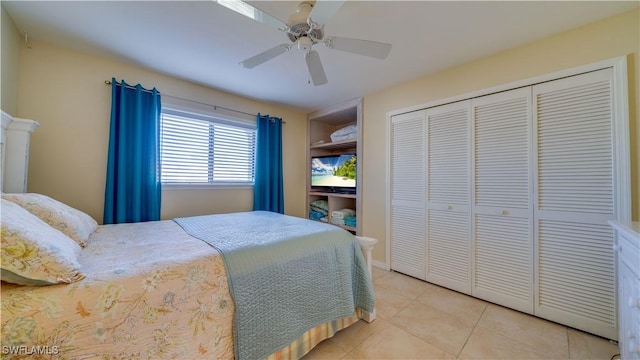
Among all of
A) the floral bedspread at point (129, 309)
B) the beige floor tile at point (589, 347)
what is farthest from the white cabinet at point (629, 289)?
the floral bedspread at point (129, 309)

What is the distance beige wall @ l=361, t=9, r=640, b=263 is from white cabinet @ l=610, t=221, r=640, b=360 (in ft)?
2.05

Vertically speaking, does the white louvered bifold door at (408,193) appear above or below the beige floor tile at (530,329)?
above

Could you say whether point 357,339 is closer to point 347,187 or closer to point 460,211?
point 460,211

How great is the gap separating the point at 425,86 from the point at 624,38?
52.3 inches

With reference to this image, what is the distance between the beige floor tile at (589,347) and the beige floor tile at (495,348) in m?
0.25

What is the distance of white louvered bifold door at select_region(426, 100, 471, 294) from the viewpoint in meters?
2.23

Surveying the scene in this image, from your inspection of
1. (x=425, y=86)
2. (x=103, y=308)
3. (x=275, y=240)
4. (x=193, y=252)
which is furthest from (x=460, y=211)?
(x=103, y=308)

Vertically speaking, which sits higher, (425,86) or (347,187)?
(425,86)

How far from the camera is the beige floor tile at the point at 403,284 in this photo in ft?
7.44

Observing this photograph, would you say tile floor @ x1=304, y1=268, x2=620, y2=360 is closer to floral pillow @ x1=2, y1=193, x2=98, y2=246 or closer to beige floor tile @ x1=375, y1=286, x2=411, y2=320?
beige floor tile @ x1=375, y1=286, x2=411, y2=320

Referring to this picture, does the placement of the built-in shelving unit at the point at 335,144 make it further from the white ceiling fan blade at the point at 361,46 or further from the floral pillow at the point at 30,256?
Answer: the floral pillow at the point at 30,256

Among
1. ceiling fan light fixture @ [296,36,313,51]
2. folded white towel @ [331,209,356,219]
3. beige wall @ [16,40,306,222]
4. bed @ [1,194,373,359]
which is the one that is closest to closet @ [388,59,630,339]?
folded white towel @ [331,209,356,219]

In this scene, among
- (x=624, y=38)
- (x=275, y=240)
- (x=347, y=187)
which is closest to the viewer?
(x=275, y=240)

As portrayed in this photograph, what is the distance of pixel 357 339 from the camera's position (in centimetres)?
159
